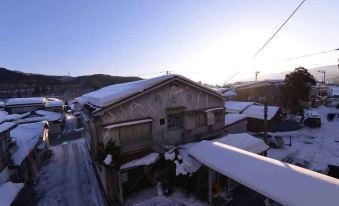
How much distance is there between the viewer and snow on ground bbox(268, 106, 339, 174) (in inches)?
707

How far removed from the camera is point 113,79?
92.2 metres

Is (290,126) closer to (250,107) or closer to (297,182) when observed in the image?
(250,107)

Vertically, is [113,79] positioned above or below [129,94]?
above

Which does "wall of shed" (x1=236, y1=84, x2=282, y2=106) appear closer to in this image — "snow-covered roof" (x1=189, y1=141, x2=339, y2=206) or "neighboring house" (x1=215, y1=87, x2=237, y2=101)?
"neighboring house" (x1=215, y1=87, x2=237, y2=101)

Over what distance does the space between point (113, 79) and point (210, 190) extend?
280ft

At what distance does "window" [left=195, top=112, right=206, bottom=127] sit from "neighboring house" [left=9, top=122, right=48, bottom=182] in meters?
12.4

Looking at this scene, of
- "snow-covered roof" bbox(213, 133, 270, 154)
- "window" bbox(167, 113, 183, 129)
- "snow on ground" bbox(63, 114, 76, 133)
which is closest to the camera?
"snow-covered roof" bbox(213, 133, 270, 154)

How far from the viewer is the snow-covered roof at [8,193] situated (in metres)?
9.87

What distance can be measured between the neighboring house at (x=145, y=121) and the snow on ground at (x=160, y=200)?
2.80 feet

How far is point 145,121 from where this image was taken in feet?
45.5

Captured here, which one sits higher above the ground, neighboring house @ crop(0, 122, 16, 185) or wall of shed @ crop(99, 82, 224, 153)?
wall of shed @ crop(99, 82, 224, 153)

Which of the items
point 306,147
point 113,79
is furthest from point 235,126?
point 113,79

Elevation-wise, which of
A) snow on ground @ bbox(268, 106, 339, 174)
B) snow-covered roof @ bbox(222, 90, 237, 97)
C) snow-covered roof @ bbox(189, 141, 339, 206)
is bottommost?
snow on ground @ bbox(268, 106, 339, 174)

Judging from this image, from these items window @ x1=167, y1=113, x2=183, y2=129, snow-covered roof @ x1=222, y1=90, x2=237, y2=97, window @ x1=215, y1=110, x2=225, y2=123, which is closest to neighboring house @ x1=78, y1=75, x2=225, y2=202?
window @ x1=167, y1=113, x2=183, y2=129
